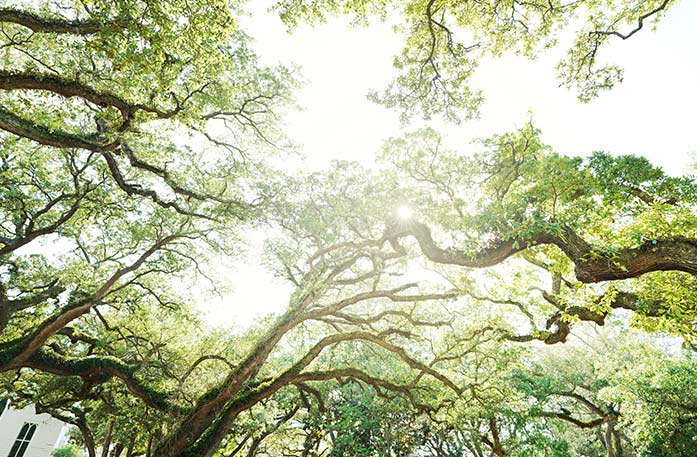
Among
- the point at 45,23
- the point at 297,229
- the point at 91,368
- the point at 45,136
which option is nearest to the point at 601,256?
the point at 297,229

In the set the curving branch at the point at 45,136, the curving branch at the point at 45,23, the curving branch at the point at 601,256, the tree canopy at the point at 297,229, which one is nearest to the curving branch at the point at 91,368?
the tree canopy at the point at 297,229

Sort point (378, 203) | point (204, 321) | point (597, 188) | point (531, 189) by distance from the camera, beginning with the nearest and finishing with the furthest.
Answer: point (597, 188) < point (531, 189) < point (378, 203) < point (204, 321)

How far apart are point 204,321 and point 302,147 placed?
7.39 m

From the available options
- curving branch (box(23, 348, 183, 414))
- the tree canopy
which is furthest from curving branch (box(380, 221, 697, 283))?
curving branch (box(23, 348, 183, 414))

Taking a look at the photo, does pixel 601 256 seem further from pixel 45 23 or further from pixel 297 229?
pixel 45 23

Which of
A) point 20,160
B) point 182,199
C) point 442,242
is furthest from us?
point 182,199

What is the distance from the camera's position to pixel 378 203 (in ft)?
26.5

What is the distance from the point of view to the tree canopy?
17.4ft

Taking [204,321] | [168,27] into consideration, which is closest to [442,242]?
[168,27]

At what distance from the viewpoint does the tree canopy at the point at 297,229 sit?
208 inches

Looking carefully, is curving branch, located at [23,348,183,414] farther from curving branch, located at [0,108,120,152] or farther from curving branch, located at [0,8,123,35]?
curving branch, located at [0,8,123,35]

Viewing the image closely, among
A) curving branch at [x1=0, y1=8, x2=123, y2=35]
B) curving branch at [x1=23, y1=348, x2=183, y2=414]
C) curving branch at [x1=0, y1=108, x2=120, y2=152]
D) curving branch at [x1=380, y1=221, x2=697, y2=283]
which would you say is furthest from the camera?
curving branch at [x1=23, y1=348, x2=183, y2=414]

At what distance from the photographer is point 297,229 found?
7828 millimetres

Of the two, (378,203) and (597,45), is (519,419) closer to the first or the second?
(378,203)
